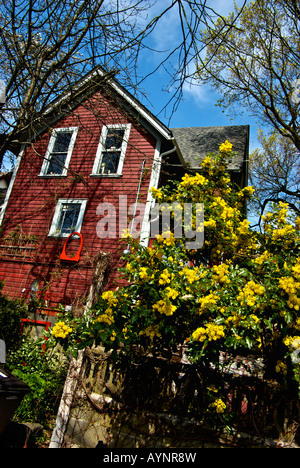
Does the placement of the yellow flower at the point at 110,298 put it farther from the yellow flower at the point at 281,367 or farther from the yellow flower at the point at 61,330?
the yellow flower at the point at 281,367

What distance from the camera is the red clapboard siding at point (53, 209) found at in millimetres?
10008

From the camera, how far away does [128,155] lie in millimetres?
10836

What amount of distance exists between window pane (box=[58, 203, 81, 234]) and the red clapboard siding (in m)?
0.35

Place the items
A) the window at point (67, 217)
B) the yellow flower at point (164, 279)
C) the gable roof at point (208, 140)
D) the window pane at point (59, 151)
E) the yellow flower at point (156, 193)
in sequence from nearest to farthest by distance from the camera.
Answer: the yellow flower at point (164, 279) < the yellow flower at point (156, 193) < the window at point (67, 217) < the window pane at point (59, 151) < the gable roof at point (208, 140)

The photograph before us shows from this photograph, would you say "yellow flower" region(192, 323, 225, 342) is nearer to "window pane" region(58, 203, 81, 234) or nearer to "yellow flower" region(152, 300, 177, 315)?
"yellow flower" region(152, 300, 177, 315)

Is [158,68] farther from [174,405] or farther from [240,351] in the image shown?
[174,405]

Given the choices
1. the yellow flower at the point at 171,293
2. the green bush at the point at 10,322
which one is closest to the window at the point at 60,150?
the green bush at the point at 10,322

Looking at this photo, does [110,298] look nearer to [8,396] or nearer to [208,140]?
[8,396]

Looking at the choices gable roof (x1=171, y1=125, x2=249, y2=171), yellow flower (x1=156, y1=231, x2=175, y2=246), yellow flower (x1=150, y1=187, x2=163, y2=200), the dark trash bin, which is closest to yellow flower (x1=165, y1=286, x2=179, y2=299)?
yellow flower (x1=156, y1=231, x2=175, y2=246)

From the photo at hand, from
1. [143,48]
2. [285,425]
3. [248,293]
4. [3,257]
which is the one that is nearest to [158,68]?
[143,48]

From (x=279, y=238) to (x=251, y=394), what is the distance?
190 cm

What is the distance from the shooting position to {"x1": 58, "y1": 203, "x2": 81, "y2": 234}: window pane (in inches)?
423

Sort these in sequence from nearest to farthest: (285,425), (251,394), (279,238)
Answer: (285,425) < (251,394) < (279,238)

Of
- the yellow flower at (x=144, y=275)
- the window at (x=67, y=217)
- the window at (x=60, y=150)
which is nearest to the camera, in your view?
the yellow flower at (x=144, y=275)
